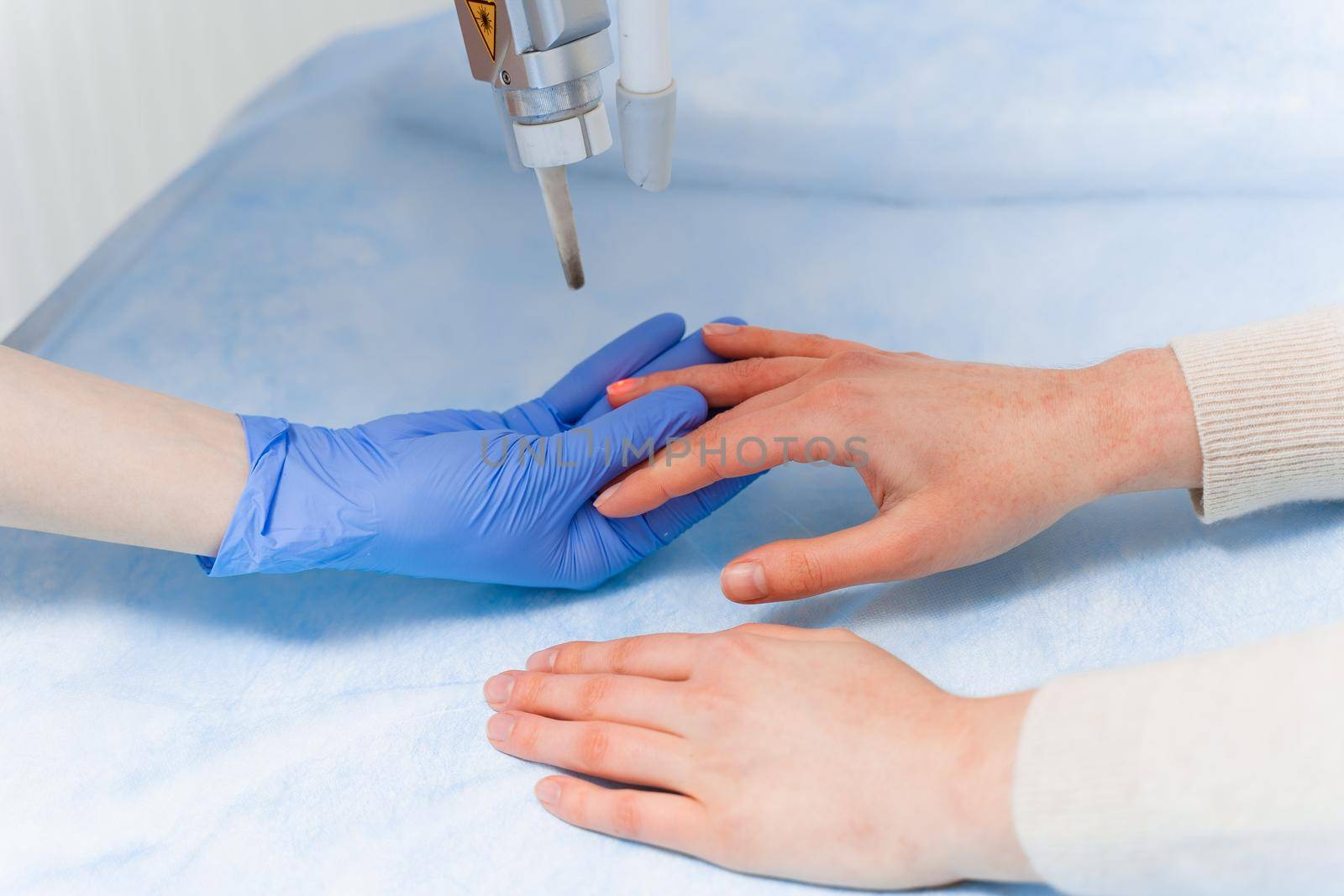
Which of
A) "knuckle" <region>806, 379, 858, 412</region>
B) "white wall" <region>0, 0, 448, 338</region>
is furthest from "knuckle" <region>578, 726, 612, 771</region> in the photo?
"white wall" <region>0, 0, 448, 338</region>

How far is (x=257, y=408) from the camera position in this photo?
4.04 feet

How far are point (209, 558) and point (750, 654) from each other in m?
0.53

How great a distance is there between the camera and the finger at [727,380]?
3.70 ft

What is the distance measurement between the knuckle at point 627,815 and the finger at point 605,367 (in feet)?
1.69

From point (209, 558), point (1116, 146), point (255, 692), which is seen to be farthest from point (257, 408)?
point (1116, 146)

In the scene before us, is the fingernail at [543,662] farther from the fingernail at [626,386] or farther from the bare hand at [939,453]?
the fingernail at [626,386]

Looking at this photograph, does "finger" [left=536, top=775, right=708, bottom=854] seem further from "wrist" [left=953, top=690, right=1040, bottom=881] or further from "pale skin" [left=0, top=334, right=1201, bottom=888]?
"wrist" [left=953, top=690, right=1040, bottom=881]

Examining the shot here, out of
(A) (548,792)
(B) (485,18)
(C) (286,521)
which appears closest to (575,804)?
(A) (548,792)

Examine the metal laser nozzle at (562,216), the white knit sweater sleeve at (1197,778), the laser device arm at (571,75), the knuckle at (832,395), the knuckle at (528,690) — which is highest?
the laser device arm at (571,75)

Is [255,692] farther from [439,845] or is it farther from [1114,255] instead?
[1114,255]

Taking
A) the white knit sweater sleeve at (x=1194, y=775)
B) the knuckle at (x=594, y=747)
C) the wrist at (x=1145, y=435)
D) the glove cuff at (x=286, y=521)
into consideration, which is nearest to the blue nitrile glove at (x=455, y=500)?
the glove cuff at (x=286, y=521)

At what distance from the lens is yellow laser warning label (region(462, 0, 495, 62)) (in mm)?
782

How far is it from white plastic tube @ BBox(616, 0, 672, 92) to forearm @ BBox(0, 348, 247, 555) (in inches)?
19.7

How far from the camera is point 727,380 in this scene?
1.14 m
